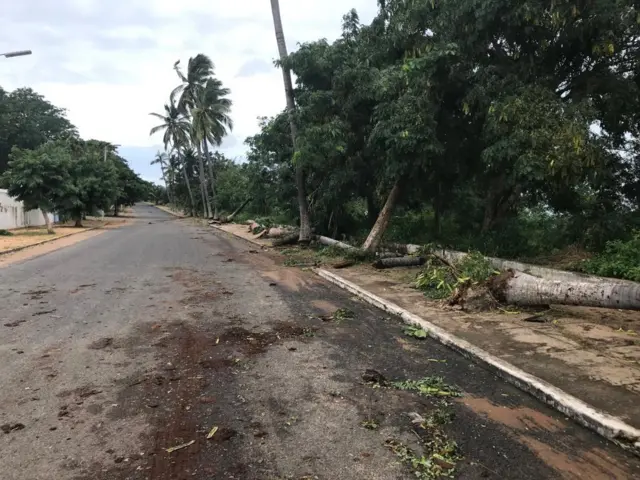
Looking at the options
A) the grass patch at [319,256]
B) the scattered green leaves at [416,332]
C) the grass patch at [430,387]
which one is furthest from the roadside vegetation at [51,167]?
the grass patch at [430,387]

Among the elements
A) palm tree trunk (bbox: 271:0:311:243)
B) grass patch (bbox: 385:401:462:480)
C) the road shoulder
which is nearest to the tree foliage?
palm tree trunk (bbox: 271:0:311:243)

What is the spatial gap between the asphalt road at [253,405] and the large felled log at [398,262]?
14.7ft

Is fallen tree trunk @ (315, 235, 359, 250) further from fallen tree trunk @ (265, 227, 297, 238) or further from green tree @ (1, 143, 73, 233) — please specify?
green tree @ (1, 143, 73, 233)

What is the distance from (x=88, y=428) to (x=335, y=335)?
3250 millimetres

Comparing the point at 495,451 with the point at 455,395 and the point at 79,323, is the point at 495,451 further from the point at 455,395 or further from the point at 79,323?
the point at 79,323

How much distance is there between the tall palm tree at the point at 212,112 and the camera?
3959cm

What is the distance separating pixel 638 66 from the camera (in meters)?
10.5

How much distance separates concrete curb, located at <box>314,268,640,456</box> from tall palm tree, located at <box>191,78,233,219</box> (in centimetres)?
3576

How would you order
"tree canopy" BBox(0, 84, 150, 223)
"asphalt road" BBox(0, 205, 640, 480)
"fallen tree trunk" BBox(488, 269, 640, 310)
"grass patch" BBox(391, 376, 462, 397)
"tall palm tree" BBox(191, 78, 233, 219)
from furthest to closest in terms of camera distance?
"tall palm tree" BBox(191, 78, 233, 219) → "tree canopy" BBox(0, 84, 150, 223) → "fallen tree trunk" BBox(488, 269, 640, 310) → "grass patch" BBox(391, 376, 462, 397) → "asphalt road" BBox(0, 205, 640, 480)

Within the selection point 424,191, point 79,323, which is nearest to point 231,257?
point 424,191

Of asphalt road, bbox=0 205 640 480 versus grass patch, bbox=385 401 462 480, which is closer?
grass patch, bbox=385 401 462 480

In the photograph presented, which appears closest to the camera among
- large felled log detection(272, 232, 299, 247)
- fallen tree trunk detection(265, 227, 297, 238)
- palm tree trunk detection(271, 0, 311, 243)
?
palm tree trunk detection(271, 0, 311, 243)

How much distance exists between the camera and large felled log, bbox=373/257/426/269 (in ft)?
40.5

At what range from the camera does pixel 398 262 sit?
12516 mm
